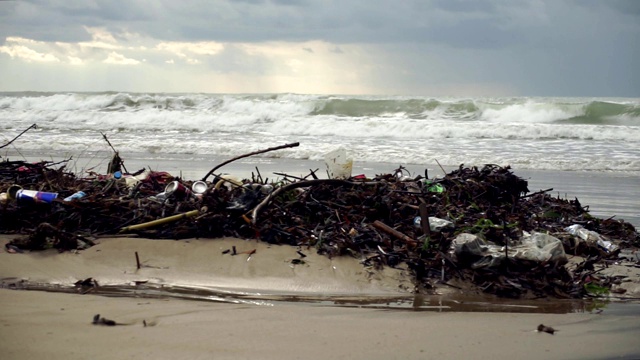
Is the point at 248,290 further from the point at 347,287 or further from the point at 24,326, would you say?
the point at 24,326

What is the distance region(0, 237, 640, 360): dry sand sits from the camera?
10.5 feet

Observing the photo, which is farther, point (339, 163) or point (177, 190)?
point (339, 163)

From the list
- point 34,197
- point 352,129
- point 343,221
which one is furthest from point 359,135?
point 34,197

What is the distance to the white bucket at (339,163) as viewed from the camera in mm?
5758

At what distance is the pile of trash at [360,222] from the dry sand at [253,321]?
0.23m

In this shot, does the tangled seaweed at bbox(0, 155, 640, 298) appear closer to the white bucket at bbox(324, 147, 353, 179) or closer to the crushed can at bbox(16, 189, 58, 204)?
the crushed can at bbox(16, 189, 58, 204)

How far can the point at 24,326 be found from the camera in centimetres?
337

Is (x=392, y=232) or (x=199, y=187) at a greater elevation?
(x=199, y=187)

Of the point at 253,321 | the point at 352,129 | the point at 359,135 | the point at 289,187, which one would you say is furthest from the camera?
the point at 352,129

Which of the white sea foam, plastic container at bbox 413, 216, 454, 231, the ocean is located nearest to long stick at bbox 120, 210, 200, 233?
plastic container at bbox 413, 216, 454, 231

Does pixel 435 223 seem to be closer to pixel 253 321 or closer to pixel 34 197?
pixel 253 321

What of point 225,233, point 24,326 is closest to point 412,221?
point 225,233

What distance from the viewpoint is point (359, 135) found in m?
20.3

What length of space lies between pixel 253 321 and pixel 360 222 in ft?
5.16
